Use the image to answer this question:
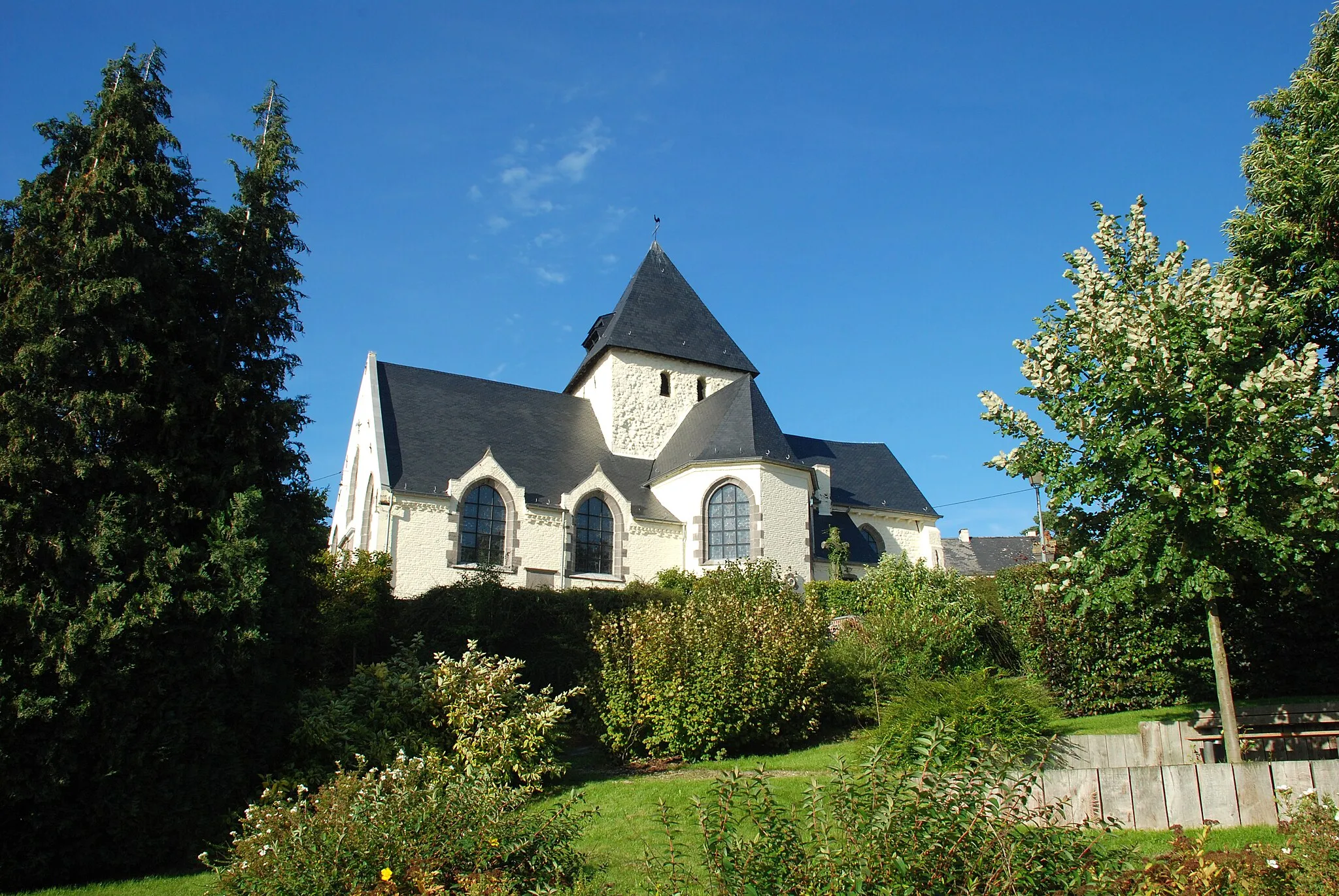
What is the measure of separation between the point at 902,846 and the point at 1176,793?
4.26 m

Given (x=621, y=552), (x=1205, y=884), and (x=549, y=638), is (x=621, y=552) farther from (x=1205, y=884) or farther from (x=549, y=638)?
(x=1205, y=884)

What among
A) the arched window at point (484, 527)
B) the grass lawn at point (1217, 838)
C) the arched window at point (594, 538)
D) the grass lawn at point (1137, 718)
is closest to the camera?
the grass lawn at point (1217, 838)

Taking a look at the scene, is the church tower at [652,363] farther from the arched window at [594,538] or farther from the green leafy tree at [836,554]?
the green leafy tree at [836,554]

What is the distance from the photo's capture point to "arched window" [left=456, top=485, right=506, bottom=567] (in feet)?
75.9

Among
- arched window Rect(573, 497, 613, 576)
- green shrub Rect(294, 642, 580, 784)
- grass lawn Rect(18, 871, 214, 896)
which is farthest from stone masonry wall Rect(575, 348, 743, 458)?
grass lawn Rect(18, 871, 214, 896)

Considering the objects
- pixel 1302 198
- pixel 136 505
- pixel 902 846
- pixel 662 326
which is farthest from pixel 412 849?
pixel 662 326

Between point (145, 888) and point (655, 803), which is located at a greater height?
point (655, 803)

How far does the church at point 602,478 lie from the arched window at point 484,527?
4 cm

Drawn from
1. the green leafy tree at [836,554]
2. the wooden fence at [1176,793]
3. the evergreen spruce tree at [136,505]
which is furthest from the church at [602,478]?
the wooden fence at [1176,793]

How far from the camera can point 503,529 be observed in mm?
23781

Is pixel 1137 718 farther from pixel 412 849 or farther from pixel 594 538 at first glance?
pixel 594 538

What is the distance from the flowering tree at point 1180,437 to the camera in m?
8.55

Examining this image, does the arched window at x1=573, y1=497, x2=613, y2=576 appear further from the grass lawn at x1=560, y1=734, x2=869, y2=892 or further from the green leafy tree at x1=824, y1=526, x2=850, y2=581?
the grass lawn at x1=560, y1=734, x2=869, y2=892

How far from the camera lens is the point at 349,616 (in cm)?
1515
